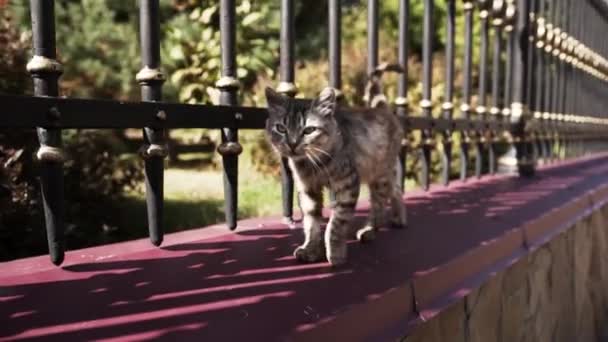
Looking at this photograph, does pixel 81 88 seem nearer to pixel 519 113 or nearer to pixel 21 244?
pixel 21 244

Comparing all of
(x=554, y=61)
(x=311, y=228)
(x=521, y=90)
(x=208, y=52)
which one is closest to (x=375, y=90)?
(x=311, y=228)

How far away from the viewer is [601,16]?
20.1 ft

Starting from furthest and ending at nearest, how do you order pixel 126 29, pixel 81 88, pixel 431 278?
pixel 126 29 < pixel 81 88 < pixel 431 278

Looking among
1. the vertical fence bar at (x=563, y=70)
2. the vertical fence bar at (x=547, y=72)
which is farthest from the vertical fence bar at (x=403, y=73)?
the vertical fence bar at (x=563, y=70)

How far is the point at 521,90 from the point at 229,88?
8.83ft

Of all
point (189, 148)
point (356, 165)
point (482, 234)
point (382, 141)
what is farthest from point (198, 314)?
point (189, 148)

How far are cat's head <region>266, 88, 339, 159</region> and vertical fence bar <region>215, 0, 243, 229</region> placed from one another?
138 millimetres

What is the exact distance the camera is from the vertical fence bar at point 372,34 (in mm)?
2307

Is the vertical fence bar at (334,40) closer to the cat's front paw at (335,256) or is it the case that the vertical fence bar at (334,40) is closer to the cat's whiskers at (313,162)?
the cat's whiskers at (313,162)

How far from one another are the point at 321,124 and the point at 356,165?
225 millimetres

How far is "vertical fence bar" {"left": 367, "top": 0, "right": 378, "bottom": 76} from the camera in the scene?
2.31 meters

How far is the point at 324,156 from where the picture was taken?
5.21ft

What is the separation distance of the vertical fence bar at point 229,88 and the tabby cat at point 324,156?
13cm

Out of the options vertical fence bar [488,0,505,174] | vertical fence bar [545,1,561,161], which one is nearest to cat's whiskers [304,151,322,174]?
vertical fence bar [488,0,505,174]
